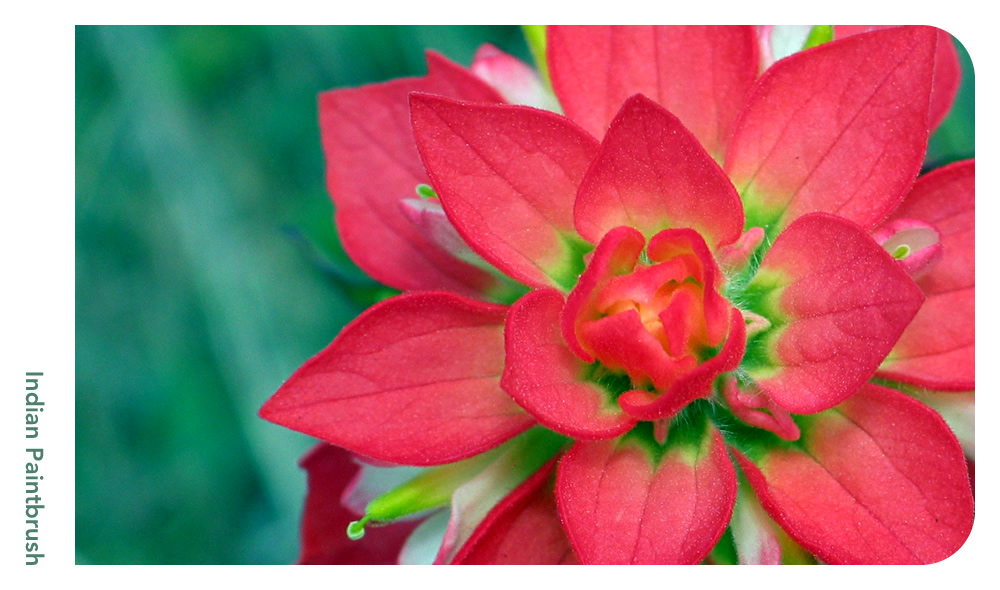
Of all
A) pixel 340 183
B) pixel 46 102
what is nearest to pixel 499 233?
pixel 340 183

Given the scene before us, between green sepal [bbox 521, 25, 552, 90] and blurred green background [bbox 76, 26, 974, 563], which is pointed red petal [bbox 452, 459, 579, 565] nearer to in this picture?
green sepal [bbox 521, 25, 552, 90]

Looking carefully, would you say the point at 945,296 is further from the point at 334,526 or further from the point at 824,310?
the point at 334,526

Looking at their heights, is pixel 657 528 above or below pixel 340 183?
below

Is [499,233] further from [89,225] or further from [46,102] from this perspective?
[89,225]

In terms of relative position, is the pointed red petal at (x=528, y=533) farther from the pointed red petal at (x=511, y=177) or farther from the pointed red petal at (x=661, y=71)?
the pointed red petal at (x=661, y=71)

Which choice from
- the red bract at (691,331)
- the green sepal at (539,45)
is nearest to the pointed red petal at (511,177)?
the red bract at (691,331)
